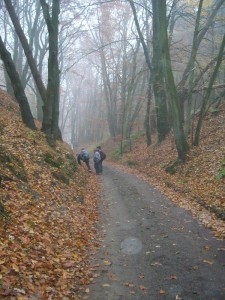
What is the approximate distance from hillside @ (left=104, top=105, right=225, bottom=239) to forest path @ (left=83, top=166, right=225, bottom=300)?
66 cm

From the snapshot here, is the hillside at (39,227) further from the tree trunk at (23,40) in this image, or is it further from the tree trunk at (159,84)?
the tree trunk at (159,84)

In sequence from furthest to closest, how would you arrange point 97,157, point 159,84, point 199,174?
point 159,84 → point 97,157 → point 199,174

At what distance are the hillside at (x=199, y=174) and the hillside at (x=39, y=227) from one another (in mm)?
3270

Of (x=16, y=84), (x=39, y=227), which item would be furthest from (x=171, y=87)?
(x=39, y=227)

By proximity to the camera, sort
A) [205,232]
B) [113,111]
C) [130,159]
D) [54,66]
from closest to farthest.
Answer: [205,232] → [54,66] → [130,159] → [113,111]

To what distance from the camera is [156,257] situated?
701 cm

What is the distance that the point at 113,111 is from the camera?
125 feet

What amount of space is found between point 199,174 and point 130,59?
21097mm

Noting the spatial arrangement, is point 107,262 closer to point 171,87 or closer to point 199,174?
point 199,174

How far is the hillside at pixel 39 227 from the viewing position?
17.4 ft

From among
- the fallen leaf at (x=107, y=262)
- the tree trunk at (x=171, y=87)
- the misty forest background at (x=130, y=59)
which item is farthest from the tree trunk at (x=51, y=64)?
the fallen leaf at (x=107, y=262)

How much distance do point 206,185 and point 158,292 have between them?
6.96 meters

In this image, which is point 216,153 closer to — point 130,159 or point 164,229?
point 164,229

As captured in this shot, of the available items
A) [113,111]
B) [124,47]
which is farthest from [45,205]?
[113,111]
